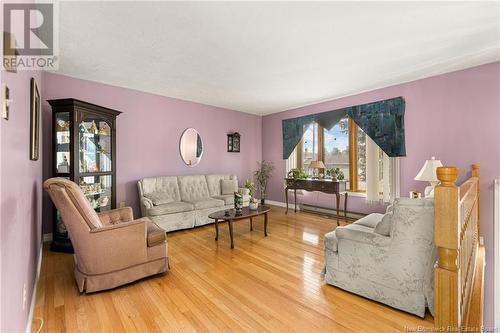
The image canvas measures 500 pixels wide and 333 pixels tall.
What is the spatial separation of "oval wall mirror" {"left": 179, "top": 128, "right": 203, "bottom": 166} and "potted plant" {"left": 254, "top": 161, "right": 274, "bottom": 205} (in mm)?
1774

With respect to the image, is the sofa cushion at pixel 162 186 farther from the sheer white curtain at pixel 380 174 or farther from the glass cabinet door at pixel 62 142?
the sheer white curtain at pixel 380 174

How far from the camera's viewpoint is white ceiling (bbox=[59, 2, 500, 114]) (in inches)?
85.4

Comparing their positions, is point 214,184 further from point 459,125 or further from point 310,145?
point 459,125

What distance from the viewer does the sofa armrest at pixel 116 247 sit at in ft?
7.25

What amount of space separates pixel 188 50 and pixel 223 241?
269 cm

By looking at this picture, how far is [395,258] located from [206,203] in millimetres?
3288

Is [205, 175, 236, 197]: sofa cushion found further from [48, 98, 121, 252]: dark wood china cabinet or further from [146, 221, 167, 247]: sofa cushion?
[146, 221, 167, 247]: sofa cushion

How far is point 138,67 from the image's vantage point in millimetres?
3441

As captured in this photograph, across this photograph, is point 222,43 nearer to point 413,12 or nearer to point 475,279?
point 413,12

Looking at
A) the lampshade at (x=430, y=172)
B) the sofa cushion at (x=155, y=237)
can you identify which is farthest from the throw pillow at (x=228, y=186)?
the lampshade at (x=430, y=172)

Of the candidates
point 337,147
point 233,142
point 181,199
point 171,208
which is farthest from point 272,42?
point 233,142

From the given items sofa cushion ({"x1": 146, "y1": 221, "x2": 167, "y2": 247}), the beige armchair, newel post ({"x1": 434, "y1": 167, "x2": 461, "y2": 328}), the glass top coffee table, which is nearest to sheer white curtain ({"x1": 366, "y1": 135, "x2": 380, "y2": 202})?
the glass top coffee table

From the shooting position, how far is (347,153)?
5090 millimetres

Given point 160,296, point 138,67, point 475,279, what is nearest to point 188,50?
point 138,67
